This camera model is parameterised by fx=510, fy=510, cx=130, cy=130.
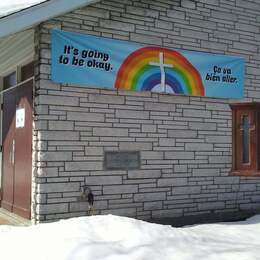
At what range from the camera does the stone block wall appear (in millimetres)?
7387

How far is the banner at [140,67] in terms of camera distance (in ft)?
24.8

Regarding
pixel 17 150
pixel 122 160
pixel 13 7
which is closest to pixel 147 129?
pixel 122 160

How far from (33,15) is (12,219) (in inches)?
131

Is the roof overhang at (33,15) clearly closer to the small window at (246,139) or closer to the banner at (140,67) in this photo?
the banner at (140,67)

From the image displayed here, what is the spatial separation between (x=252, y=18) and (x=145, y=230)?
5.61 metres

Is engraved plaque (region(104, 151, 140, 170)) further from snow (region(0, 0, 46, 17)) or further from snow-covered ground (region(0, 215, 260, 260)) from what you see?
snow (region(0, 0, 46, 17))

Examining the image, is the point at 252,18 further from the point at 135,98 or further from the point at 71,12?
the point at 71,12

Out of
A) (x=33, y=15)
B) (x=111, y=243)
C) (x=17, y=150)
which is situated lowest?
(x=111, y=243)

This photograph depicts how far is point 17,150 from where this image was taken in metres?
8.59

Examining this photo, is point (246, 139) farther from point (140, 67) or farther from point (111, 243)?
point (111, 243)

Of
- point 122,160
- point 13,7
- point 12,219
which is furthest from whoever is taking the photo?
point 12,219

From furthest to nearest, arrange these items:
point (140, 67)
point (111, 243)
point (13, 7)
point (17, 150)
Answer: point (17, 150), point (140, 67), point (13, 7), point (111, 243)

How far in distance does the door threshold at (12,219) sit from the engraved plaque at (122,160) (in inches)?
58.2

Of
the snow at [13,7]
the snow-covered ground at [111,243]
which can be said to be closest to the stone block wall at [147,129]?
the snow at [13,7]
